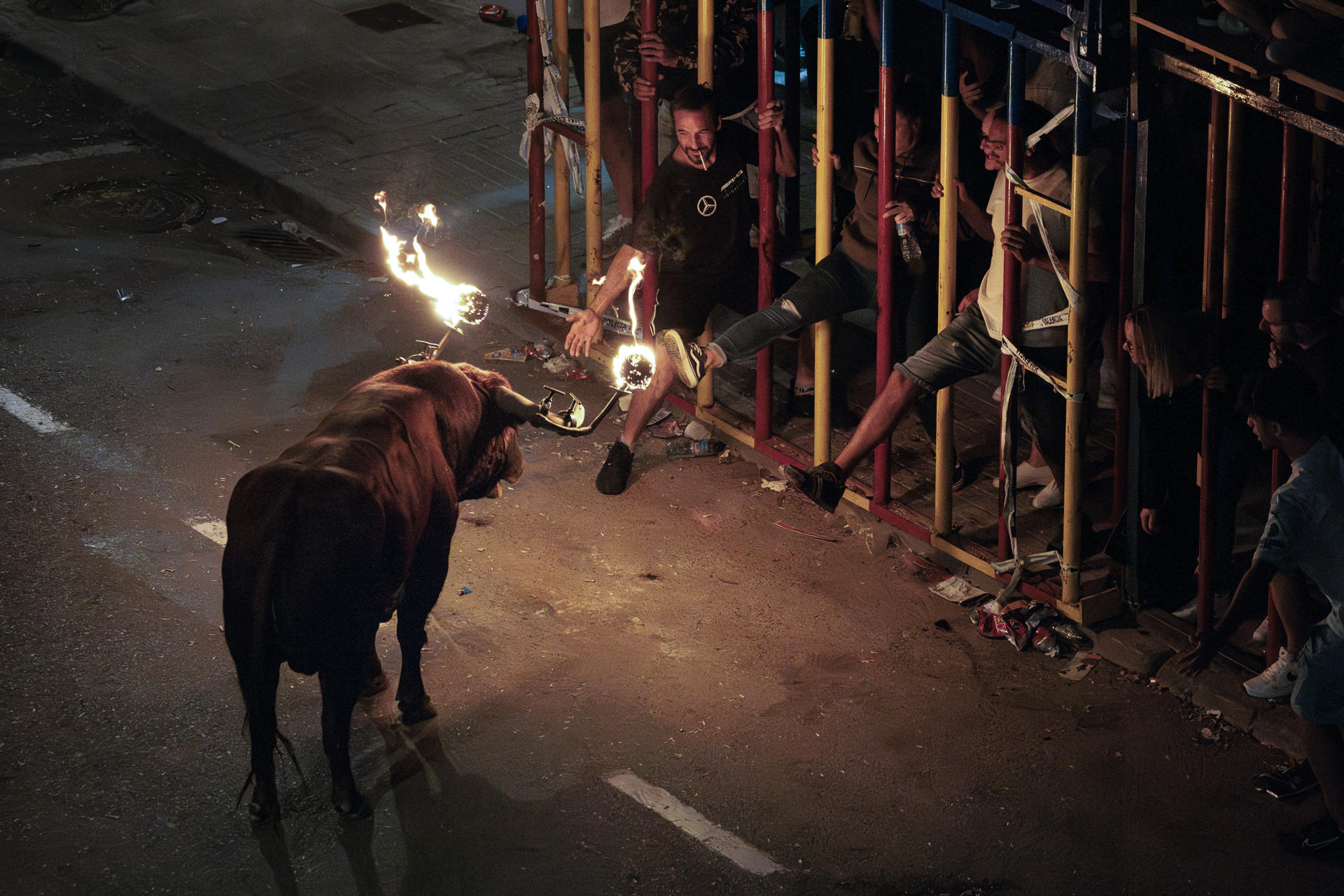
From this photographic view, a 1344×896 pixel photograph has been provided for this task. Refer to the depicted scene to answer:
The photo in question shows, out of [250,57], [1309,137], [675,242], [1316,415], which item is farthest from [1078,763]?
[250,57]

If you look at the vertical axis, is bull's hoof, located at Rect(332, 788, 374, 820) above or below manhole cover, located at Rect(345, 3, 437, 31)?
below

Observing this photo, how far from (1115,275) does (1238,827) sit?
7.71ft

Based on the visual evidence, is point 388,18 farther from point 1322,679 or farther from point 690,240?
point 1322,679

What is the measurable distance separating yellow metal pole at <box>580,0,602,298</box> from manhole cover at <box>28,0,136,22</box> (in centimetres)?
851

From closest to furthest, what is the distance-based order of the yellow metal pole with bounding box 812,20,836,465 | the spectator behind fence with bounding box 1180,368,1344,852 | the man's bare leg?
the spectator behind fence with bounding box 1180,368,1344,852 < the yellow metal pole with bounding box 812,20,836,465 < the man's bare leg

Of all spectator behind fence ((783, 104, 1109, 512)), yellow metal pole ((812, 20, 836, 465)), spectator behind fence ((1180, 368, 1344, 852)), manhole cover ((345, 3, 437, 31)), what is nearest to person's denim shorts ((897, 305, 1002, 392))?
spectator behind fence ((783, 104, 1109, 512))

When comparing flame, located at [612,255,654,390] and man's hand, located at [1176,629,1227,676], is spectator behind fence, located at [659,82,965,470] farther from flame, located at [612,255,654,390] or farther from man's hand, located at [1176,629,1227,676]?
man's hand, located at [1176,629,1227,676]

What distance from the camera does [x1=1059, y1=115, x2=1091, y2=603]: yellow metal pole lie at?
20.0 feet

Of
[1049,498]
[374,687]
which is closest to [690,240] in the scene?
[1049,498]

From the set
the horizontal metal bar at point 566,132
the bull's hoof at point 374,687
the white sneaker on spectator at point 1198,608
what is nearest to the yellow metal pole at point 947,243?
the white sneaker on spectator at point 1198,608

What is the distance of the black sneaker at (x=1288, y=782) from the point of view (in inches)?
237

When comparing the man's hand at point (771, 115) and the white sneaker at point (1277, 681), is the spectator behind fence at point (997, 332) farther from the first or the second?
the white sneaker at point (1277, 681)

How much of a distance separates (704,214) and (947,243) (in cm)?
172

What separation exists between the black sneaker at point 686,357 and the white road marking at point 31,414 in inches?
147
